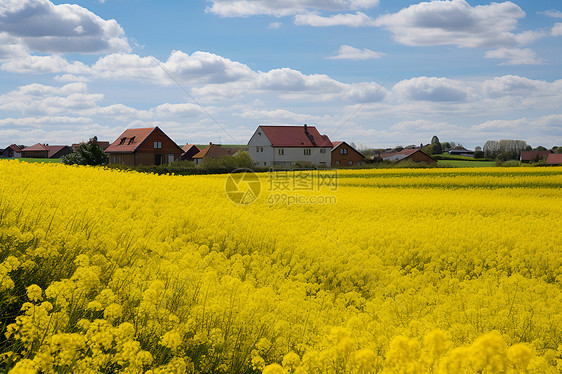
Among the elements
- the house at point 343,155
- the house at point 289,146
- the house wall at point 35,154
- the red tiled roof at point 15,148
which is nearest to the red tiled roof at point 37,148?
the house wall at point 35,154

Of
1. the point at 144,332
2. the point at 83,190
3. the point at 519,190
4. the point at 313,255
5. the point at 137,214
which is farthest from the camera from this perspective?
the point at 519,190

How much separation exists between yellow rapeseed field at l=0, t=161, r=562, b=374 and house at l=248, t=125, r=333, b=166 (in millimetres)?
50374

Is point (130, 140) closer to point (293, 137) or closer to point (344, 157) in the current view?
point (293, 137)

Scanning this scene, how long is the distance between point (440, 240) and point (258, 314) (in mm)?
8163

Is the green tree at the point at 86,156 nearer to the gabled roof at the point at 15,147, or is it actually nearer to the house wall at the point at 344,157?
the house wall at the point at 344,157

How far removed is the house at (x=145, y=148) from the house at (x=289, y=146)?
13.2 meters

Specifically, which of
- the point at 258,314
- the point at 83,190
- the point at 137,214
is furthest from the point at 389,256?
the point at 83,190

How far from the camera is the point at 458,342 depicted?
240 inches

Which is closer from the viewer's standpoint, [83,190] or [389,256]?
[389,256]

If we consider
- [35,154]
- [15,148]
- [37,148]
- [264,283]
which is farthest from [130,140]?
[15,148]

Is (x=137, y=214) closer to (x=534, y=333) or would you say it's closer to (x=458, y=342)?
(x=458, y=342)

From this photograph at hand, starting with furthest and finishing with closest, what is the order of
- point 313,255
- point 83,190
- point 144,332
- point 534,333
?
point 83,190
point 313,255
point 534,333
point 144,332

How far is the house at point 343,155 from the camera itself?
71.8 m

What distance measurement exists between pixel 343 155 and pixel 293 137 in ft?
30.4
